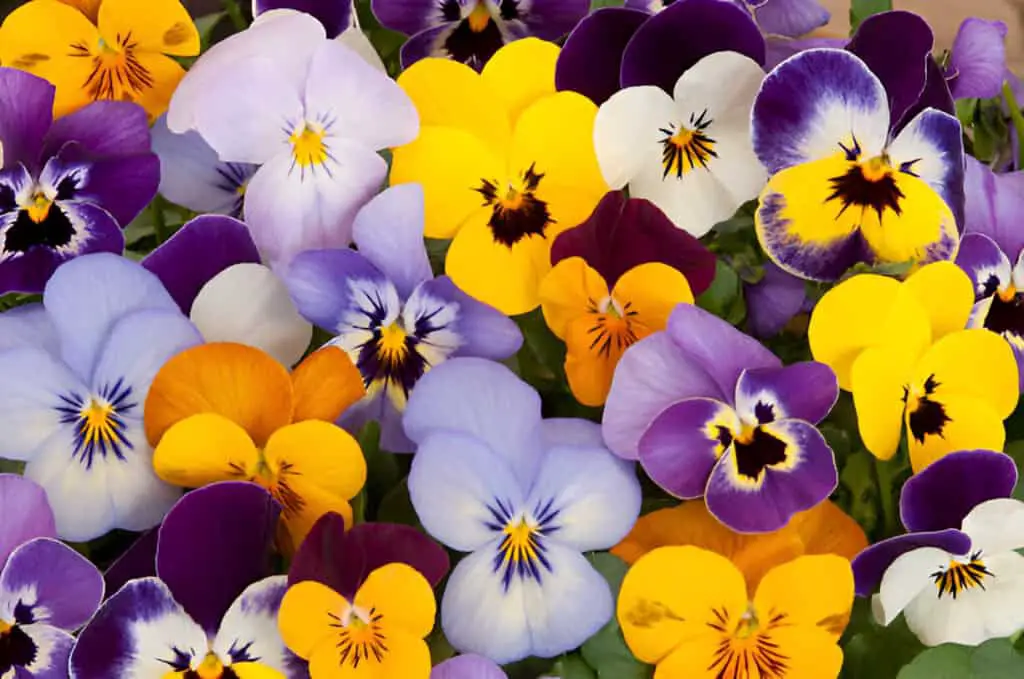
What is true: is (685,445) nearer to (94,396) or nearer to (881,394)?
(881,394)

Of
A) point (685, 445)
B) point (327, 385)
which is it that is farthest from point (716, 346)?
point (327, 385)

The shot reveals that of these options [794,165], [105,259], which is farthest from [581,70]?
[105,259]

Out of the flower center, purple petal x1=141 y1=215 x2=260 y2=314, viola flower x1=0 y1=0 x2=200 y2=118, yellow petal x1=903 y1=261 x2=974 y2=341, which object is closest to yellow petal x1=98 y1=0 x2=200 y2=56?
viola flower x1=0 y1=0 x2=200 y2=118

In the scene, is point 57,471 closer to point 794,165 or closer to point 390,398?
point 390,398

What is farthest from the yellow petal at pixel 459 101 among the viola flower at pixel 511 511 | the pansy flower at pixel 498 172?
the viola flower at pixel 511 511

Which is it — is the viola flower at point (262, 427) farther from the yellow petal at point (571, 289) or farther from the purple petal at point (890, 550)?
the purple petal at point (890, 550)
